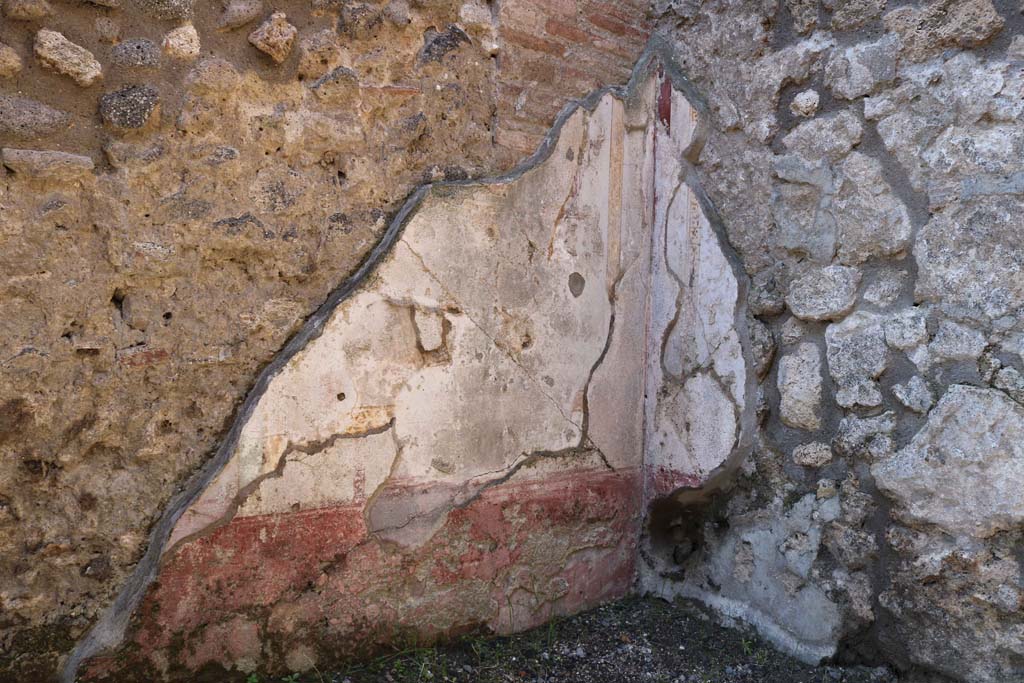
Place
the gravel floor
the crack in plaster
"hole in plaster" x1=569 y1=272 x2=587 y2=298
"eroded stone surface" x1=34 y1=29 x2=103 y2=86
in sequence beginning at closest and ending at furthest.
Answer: "eroded stone surface" x1=34 y1=29 x2=103 y2=86, the crack in plaster, the gravel floor, "hole in plaster" x1=569 y1=272 x2=587 y2=298

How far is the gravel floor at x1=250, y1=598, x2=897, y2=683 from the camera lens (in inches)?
73.8

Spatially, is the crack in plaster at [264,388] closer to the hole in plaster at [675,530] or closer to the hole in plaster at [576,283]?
the hole in plaster at [675,530]

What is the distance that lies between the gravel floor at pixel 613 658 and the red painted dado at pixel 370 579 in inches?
2.0

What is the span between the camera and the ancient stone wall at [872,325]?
1.76 metres

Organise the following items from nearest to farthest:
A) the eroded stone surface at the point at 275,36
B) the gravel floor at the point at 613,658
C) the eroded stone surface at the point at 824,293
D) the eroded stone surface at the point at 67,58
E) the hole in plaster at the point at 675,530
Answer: the eroded stone surface at the point at 67,58 → the eroded stone surface at the point at 275,36 → the gravel floor at the point at 613,658 → the eroded stone surface at the point at 824,293 → the hole in plaster at the point at 675,530

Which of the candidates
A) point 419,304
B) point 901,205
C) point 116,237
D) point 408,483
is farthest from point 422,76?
point 901,205

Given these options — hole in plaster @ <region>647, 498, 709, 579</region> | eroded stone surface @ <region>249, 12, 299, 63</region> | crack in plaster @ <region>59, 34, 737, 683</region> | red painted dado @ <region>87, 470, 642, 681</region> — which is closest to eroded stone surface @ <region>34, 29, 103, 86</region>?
eroded stone surface @ <region>249, 12, 299, 63</region>

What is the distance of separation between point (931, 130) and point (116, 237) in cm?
173

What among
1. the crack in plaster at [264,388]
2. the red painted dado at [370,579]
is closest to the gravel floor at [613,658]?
the red painted dado at [370,579]

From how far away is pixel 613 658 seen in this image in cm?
206

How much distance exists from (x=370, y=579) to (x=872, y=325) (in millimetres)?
1295

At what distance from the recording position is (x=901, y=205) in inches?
75.6

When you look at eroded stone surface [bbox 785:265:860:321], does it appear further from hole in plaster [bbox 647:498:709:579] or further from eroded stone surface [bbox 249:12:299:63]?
eroded stone surface [bbox 249:12:299:63]

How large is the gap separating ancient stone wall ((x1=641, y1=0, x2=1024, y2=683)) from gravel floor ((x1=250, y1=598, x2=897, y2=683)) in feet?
0.21
